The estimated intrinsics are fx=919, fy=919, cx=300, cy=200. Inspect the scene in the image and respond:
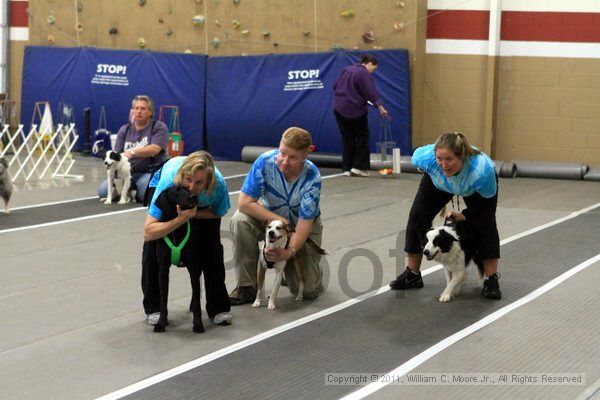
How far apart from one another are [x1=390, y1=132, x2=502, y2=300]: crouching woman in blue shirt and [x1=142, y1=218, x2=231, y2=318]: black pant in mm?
1295

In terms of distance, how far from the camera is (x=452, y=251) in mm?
5250

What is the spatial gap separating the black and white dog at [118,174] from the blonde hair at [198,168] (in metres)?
4.27

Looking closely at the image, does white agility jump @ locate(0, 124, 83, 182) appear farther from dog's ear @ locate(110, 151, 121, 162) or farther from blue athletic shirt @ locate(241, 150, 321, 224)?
blue athletic shirt @ locate(241, 150, 321, 224)

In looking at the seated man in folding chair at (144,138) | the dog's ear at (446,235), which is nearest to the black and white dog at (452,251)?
the dog's ear at (446,235)

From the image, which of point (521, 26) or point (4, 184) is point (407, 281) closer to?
point (4, 184)

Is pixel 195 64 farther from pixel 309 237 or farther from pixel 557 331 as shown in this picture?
pixel 557 331

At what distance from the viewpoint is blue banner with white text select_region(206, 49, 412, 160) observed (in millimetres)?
12312

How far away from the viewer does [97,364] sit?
421cm

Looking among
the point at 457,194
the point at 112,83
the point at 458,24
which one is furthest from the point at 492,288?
the point at 112,83

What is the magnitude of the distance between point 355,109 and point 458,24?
226 cm

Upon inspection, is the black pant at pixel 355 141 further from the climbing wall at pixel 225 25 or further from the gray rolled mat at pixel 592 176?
the gray rolled mat at pixel 592 176

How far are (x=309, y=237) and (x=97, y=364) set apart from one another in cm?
157

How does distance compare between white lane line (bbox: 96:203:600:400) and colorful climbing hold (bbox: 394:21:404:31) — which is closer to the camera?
white lane line (bbox: 96:203:600:400)

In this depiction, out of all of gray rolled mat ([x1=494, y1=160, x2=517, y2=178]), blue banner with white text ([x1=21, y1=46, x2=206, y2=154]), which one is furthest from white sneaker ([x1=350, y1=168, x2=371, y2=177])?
blue banner with white text ([x1=21, y1=46, x2=206, y2=154])
